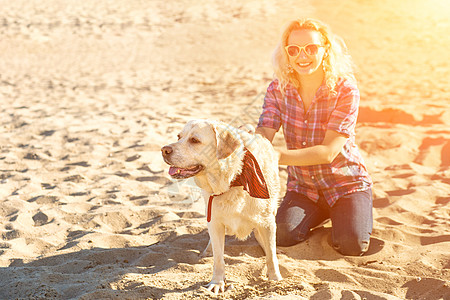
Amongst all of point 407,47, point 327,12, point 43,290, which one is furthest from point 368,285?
point 327,12

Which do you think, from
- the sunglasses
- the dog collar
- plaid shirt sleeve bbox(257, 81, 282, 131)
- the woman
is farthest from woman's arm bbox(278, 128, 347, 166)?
the sunglasses

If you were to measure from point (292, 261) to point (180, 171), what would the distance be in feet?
4.41

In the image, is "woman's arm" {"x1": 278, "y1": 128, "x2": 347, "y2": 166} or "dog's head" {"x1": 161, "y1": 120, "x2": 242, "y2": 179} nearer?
"dog's head" {"x1": 161, "y1": 120, "x2": 242, "y2": 179}

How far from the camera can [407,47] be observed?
571 inches

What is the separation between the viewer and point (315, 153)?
3574 millimetres

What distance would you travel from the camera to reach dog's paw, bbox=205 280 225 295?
322cm

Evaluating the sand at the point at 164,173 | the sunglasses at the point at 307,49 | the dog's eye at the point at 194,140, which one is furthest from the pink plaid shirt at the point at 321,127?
the dog's eye at the point at 194,140

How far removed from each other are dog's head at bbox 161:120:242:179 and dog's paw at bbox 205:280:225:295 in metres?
0.78

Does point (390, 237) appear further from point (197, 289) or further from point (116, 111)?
point (116, 111)

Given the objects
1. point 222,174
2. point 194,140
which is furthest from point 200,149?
point 222,174

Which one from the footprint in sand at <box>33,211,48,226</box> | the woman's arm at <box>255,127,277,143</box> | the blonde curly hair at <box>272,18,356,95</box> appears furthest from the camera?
the footprint in sand at <box>33,211,48,226</box>

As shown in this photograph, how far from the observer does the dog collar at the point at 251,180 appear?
3148 mm

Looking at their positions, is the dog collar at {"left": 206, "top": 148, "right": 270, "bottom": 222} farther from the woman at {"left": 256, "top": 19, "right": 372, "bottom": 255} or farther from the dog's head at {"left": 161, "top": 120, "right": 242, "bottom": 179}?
the woman at {"left": 256, "top": 19, "right": 372, "bottom": 255}

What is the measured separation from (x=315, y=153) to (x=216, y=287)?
1.21 m
